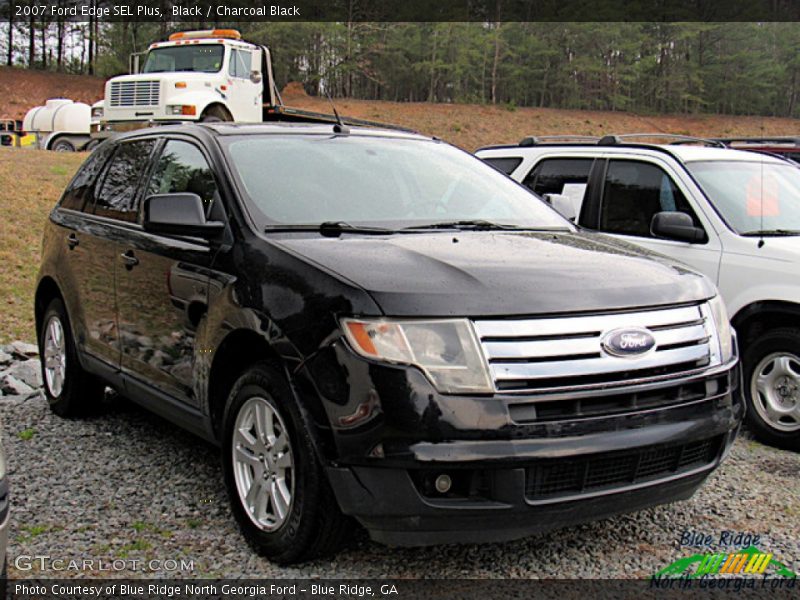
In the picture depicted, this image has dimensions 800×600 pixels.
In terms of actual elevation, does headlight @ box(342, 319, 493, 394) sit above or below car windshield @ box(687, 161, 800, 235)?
below

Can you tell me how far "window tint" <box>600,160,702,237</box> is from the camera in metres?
6.44

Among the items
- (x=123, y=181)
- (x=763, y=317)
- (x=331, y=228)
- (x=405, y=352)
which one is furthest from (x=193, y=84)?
(x=405, y=352)

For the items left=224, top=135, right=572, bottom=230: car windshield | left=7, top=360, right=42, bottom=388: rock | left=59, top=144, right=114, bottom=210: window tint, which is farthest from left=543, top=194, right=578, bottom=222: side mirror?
left=7, top=360, right=42, bottom=388: rock

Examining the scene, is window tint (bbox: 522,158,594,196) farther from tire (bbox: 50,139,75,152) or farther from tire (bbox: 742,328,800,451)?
tire (bbox: 50,139,75,152)

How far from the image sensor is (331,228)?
13.1 feet

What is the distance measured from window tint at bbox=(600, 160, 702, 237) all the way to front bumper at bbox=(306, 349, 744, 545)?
11.3 feet

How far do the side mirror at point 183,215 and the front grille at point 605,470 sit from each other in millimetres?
1850

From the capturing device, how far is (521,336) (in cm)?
314

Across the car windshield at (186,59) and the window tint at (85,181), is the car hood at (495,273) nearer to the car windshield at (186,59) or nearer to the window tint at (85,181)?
the window tint at (85,181)

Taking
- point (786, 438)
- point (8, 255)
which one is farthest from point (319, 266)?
point (8, 255)

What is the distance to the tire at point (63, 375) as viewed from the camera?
18.4 feet

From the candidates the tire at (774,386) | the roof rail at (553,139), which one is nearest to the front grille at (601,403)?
the tire at (774,386)

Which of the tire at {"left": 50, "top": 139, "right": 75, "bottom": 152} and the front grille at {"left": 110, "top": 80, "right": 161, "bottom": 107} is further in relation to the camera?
the tire at {"left": 50, "top": 139, "right": 75, "bottom": 152}

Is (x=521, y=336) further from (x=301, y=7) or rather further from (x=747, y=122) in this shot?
(x=747, y=122)
